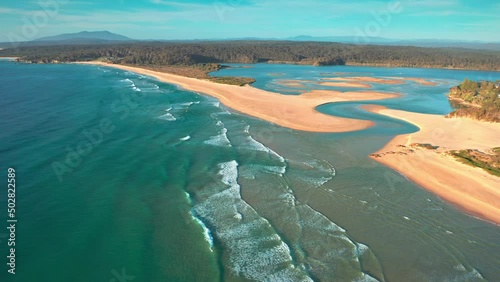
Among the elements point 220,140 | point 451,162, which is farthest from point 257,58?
point 451,162

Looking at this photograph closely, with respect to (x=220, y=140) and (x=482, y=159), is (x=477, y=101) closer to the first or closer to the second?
(x=482, y=159)

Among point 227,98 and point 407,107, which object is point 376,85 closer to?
point 407,107

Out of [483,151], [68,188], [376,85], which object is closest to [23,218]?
[68,188]

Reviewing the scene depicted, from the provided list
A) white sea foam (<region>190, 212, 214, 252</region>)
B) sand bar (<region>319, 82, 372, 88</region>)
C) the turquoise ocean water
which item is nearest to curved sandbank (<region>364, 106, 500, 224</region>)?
the turquoise ocean water

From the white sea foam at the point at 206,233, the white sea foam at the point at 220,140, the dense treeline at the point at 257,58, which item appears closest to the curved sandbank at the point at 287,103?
the white sea foam at the point at 220,140

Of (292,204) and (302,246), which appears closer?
(302,246)

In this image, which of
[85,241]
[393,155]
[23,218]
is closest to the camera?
[85,241]
